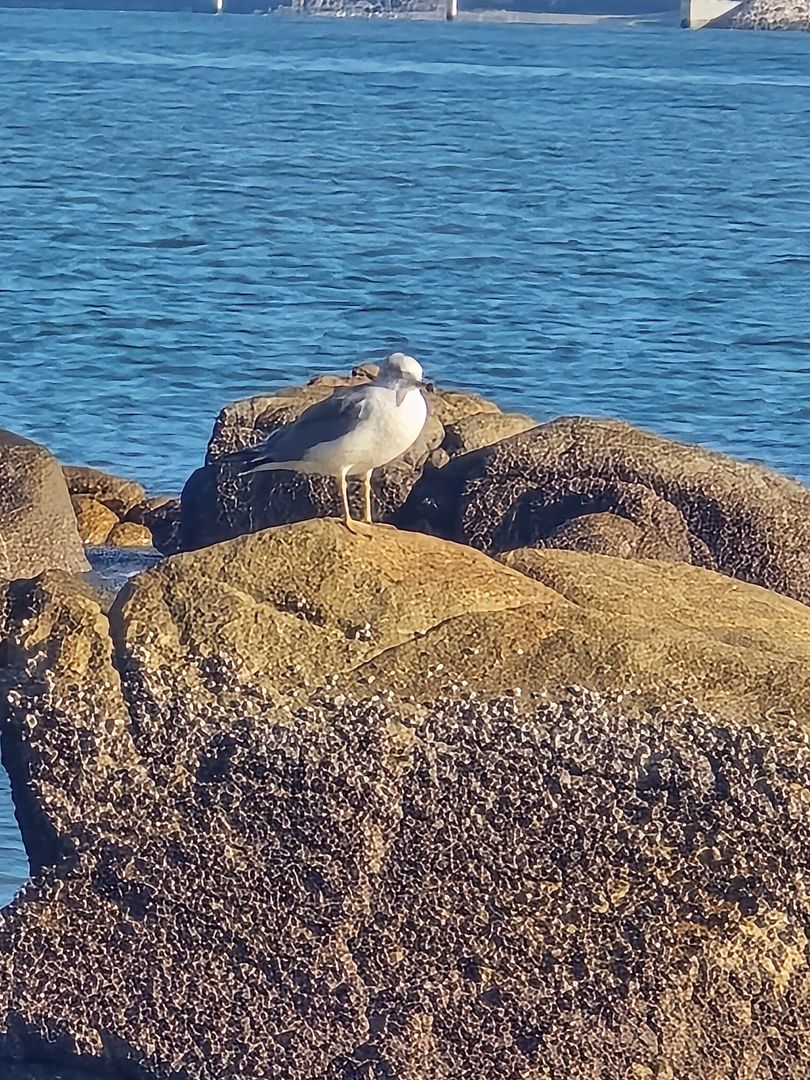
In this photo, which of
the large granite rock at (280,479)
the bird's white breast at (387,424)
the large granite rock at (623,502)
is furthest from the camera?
the large granite rock at (280,479)

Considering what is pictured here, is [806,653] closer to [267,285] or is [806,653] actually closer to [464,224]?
[267,285]

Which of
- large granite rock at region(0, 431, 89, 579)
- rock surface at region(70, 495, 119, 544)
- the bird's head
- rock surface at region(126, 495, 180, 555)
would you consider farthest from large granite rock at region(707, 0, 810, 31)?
the bird's head

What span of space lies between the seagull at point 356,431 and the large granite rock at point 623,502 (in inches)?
58.0

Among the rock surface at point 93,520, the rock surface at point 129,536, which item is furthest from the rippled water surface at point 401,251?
the rock surface at point 129,536

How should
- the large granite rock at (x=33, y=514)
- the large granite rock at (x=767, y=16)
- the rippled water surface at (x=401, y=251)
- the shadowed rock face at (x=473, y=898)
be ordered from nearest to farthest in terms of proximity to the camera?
1. the shadowed rock face at (x=473, y=898)
2. the large granite rock at (x=33, y=514)
3. the rippled water surface at (x=401, y=251)
4. the large granite rock at (x=767, y=16)

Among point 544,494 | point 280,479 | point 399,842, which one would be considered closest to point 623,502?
point 544,494

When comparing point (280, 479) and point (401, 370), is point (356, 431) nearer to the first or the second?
point (401, 370)

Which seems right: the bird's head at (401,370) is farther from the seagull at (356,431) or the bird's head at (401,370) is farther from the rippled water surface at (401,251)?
the rippled water surface at (401,251)

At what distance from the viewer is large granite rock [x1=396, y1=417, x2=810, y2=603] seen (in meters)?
7.02

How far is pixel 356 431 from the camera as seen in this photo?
17.8 feet

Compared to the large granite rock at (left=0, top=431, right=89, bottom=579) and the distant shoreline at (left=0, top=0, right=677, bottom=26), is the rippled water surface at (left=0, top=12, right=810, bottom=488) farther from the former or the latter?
the distant shoreline at (left=0, top=0, right=677, bottom=26)

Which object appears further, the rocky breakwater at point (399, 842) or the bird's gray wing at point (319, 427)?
the bird's gray wing at point (319, 427)

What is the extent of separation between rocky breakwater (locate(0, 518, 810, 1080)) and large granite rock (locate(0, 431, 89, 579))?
341 centimetres

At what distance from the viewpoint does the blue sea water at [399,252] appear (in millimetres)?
15945
